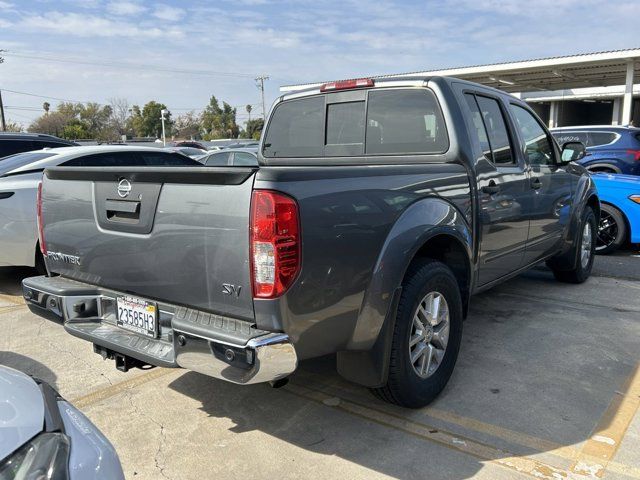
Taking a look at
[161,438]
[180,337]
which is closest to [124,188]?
[180,337]

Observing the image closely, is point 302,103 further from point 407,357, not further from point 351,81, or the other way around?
point 407,357

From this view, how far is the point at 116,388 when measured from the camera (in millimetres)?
3744

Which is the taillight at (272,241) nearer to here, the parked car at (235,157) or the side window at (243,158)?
the parked car at (235,157)

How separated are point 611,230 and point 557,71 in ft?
64.3

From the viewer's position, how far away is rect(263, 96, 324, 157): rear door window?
4.47 m

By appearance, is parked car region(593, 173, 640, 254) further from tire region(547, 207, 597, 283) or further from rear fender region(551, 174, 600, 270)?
rear fender region(551, 174, 600, 270)

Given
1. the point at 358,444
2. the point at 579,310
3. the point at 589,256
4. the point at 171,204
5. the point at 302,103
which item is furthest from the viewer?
the point at 589,256

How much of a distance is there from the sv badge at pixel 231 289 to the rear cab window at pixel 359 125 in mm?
1910

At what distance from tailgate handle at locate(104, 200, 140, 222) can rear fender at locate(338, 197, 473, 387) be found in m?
1.25

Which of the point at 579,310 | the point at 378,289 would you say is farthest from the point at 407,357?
the point at 579,310

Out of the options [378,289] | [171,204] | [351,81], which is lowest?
[378,289]

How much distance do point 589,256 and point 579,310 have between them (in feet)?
4.29

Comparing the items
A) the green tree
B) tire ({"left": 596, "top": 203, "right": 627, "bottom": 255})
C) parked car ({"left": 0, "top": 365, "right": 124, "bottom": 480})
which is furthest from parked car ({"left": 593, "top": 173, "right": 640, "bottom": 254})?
the green tree

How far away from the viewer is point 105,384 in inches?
150
